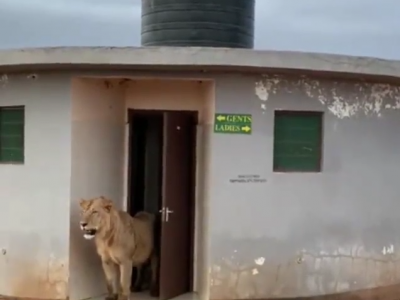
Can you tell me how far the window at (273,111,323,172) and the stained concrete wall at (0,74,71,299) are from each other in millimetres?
2546

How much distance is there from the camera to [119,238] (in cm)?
924

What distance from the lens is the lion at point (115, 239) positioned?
29.2 ft

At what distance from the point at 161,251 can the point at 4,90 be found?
2.83 meters

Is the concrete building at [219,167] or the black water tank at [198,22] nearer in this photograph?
the concrete building at [219,167]

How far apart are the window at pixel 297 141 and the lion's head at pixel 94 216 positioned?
212 centimetres

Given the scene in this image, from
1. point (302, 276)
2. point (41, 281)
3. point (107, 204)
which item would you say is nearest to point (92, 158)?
point (107, 204)

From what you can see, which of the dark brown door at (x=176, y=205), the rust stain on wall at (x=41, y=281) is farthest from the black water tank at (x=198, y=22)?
the rust stain on wall at (x=41, y=281)

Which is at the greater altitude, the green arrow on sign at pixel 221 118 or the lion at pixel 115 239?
the green arrow on sign at pixel 221 118

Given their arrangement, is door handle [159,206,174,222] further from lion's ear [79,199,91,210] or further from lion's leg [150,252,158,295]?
lion's ear [79,199,91,210]

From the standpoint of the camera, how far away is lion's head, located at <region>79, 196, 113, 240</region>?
8859mm

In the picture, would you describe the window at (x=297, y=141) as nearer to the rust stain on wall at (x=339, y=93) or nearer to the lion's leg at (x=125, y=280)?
the rust stain on wall at (x=339, y=93)

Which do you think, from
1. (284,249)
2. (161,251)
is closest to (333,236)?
(284,249)

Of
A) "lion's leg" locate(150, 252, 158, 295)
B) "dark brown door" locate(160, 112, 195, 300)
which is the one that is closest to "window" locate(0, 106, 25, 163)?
"dark brown door" locate(160, 112, 195, 300)

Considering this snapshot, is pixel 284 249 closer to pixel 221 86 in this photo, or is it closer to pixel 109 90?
pixel 221 86
